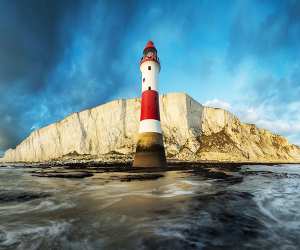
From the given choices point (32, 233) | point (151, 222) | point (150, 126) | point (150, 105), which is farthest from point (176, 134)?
point (32, 233)

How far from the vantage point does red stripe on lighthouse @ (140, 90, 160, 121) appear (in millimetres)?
20219

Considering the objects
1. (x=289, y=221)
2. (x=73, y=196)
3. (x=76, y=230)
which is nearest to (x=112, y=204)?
(x=73, y=196)

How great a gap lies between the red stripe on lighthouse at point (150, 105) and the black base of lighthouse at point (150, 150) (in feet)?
4.55

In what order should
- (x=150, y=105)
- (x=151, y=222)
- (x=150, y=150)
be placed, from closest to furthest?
1. (x=151, y=222)
2. (x=150, y=150)
3. (x=150, y=105)

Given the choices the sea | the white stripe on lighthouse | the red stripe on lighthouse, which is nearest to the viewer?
the sea

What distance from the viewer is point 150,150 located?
65.4 feet

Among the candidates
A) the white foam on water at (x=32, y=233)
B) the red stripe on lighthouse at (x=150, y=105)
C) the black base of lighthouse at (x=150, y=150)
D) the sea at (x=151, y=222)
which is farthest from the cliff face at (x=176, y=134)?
the white foam on water at (x=32, y=233)

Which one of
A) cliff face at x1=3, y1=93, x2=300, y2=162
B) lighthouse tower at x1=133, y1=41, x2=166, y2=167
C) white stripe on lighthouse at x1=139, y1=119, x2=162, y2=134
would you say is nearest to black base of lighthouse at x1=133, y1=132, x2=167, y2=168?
lighthouse tower at x1=133, y1=41, x2=166, y2=167

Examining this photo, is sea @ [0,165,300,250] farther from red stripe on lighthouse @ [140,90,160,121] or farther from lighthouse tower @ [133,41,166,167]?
red stripe on lighthouse @ [140,90,160,121]

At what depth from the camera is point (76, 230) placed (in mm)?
4293

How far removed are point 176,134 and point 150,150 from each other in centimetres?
→ 4492

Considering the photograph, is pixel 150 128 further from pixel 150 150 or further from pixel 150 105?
pixel 150 105

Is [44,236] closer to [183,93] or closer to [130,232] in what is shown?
[130,232]

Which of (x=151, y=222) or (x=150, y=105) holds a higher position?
(x=150, y=105)
